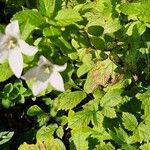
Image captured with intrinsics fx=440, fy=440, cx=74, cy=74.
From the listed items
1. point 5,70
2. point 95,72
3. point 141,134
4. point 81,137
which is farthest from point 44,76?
point 141,134

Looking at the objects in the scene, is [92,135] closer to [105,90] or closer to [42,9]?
[105,90]

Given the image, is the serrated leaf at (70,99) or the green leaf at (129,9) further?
the serrated leaf at (70,99)

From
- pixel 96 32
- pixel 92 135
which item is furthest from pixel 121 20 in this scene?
pixel 92 135

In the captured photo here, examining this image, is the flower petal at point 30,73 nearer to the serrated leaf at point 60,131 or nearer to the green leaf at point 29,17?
the green leaf at point 29,17

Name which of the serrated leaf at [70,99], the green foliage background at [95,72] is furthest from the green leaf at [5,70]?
the serrated leaf at [70,99]

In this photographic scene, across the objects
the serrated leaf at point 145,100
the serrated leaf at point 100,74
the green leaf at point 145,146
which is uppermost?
the serrated leaf at point 100,74

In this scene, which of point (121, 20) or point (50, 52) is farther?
point (121, 20)

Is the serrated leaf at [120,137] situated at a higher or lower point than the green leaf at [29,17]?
lower
